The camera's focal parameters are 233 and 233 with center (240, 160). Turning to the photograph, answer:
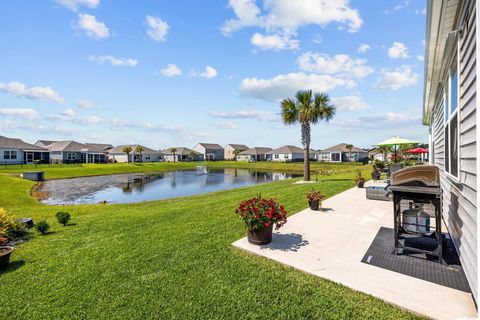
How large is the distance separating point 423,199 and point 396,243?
0.94 metres

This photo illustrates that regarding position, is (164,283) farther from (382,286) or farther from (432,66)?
(432,66)

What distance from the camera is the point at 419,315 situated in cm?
272

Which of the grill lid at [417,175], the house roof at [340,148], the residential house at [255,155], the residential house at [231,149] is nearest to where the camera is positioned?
the grill lid at [417,175]

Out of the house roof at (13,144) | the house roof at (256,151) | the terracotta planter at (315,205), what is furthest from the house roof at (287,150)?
the terracotta planter at (315,205)

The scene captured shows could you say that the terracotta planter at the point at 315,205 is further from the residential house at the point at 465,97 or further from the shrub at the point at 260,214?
the residential house at the point at 465,97

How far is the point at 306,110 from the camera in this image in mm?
17922

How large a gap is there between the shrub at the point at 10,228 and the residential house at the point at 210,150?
79891 millimetres

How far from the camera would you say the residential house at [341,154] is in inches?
2675

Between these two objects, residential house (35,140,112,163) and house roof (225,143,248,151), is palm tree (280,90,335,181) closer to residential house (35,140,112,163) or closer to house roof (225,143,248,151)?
residential house (35,140,112,163)

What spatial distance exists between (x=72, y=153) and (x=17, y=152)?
14.2 metres

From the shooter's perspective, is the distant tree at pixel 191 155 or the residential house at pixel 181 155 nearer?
the distant tree at pixel 191 155

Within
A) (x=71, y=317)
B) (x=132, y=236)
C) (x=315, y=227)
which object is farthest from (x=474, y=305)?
(x=132, y=236)

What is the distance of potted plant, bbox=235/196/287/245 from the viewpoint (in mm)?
4684

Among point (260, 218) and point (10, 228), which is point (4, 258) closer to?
point (10, 228)
